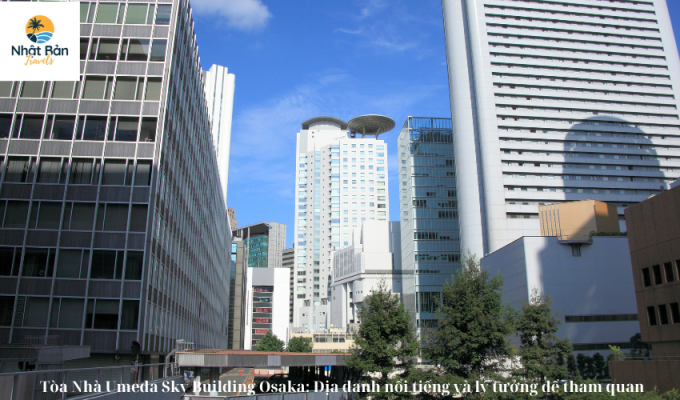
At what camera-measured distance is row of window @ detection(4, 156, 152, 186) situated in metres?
37.2

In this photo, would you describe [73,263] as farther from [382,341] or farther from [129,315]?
[382,341]

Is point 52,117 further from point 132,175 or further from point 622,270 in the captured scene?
point 622,270

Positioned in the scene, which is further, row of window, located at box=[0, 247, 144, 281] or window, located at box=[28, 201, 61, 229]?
window, located at box=[28, 201, 61, 229]

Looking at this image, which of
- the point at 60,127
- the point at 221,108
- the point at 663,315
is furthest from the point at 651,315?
the point at 221,108

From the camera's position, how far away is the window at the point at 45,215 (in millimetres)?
36344

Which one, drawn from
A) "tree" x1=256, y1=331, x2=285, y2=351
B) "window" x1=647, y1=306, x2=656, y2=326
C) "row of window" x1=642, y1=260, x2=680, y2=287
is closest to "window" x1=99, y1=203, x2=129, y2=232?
"row of window" x1=642, y1=260, x2=680, y2=287

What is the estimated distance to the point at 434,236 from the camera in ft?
396

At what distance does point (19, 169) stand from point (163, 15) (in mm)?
16282

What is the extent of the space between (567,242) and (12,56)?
233ft

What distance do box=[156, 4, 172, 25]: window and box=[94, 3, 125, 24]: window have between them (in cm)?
283

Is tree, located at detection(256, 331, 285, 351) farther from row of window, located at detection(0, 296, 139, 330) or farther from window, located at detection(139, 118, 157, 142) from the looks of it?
window, located at detection(139, 118, 157, 142)

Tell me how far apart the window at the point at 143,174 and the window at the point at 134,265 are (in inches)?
205

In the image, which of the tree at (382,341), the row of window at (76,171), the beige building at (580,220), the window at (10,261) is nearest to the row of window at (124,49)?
the row of window at (76,171)

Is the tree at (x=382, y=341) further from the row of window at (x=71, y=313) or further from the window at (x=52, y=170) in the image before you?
the window at (x=52, y=170)
